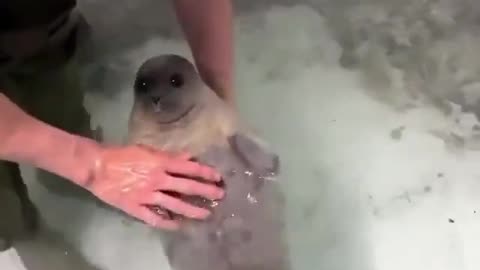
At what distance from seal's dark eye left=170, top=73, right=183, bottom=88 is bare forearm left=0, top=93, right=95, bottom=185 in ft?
0.28

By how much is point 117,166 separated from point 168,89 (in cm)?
8

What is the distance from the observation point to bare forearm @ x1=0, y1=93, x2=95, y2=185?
63 cm

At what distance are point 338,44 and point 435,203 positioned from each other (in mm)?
260

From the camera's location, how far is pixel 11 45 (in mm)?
793

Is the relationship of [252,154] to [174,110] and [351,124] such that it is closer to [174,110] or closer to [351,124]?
[174,110]

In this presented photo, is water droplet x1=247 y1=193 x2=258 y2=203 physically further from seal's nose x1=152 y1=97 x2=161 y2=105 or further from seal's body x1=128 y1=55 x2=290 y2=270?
seal's nose x1=152 y1=97 x2=161 y2=105

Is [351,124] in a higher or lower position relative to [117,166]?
lower

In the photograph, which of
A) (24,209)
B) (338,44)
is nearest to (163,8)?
(338,44)

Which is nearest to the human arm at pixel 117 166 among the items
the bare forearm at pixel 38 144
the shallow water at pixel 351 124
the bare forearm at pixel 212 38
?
the bare forearm at pixel 38 144

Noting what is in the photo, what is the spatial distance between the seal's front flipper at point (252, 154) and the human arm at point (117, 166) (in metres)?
0.05

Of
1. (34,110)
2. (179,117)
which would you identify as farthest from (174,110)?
(34,110)

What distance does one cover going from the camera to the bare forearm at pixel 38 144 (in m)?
0.63

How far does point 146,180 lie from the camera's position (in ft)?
2.13

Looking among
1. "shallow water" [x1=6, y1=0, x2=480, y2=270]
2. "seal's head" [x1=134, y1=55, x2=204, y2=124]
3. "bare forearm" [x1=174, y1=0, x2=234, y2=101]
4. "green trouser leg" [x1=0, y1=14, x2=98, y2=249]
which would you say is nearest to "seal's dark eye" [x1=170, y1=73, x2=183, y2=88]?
"seal's head" [x1=134, y1=55, x2=204, y2=124]
